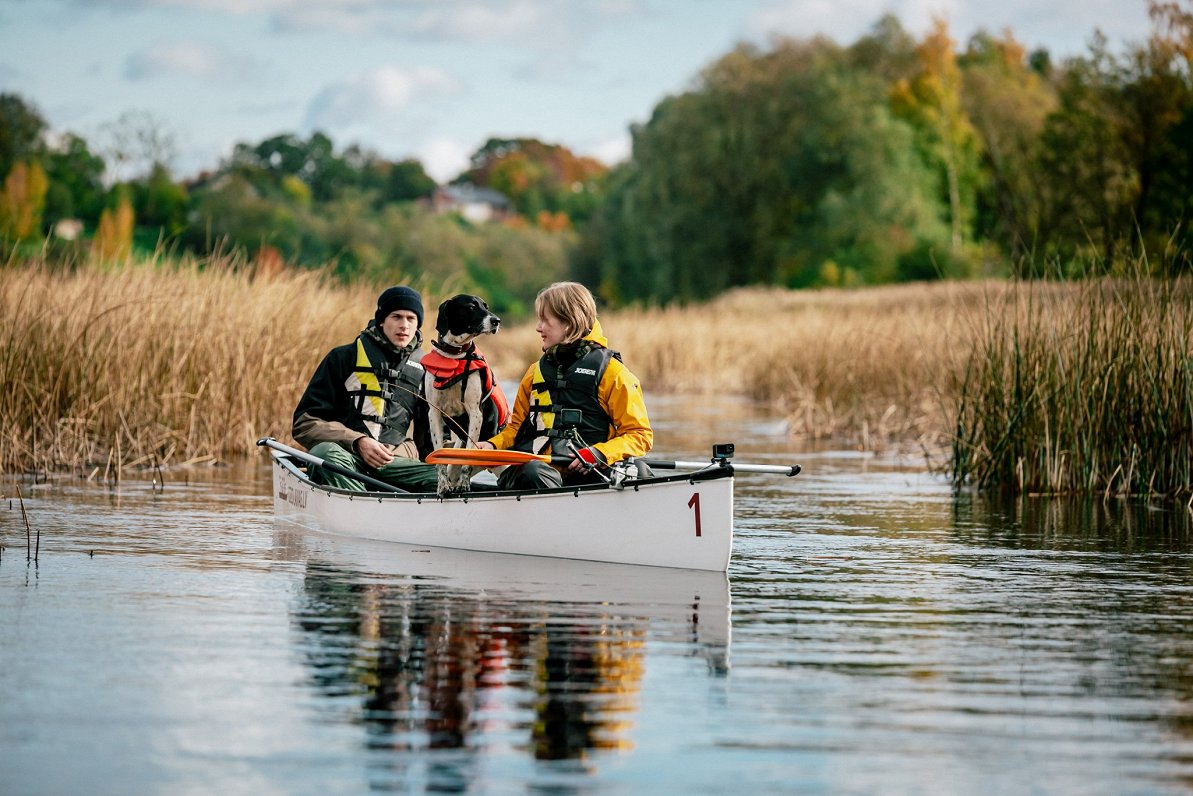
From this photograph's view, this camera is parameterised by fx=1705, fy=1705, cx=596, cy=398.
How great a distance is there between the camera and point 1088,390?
36.5ft

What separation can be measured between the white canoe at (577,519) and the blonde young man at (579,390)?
0.19 m

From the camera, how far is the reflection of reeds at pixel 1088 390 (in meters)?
10.8

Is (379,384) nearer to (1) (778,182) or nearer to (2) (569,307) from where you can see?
(2) (569,307)

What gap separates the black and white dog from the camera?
8.49 meters

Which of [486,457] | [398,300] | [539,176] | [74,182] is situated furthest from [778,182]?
[539,176]

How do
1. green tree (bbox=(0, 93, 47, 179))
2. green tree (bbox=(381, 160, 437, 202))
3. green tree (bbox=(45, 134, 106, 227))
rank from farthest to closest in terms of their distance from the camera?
green tree (bbox=(381, 160, 437, 202)), green tree (bbox=(0, 93, 47, 179)), green tree (bbox=(45, 134, 106, 227))

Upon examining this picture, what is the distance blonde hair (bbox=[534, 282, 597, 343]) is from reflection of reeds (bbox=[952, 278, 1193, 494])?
445cm

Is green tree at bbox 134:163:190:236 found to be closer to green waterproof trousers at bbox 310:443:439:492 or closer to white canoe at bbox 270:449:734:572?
green waterproof trousers at bbox 310:443:439:492

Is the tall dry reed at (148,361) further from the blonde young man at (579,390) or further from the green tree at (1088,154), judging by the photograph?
the green tree at (1088,154)

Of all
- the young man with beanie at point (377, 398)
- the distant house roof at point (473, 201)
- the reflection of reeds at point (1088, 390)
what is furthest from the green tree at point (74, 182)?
the distant house roof at point (473, 201)

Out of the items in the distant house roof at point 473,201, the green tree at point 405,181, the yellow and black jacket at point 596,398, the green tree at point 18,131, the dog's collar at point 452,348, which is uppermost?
the distant house roof at point 473,201

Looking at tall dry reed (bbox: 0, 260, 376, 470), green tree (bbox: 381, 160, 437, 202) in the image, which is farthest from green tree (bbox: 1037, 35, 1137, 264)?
green tree (bbox: 381, 160, 437, 202)

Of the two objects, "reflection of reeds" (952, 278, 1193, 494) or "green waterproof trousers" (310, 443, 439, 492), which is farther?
"reflection of reeds" (952, 278, 1193, 494)

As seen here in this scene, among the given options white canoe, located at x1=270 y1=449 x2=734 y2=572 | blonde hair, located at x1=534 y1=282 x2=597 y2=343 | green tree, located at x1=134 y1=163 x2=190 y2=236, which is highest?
green tree, located at x1=134 y1=163 x2=190 y2=236
